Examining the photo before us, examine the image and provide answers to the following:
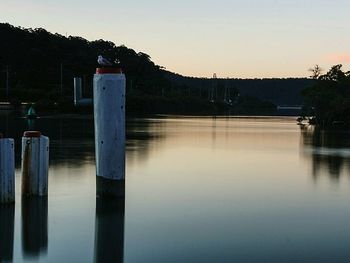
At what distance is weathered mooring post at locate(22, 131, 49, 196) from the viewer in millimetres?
8703

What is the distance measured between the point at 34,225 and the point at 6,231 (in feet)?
1.47

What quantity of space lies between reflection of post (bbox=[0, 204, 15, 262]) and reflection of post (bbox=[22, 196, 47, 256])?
5.4 inches

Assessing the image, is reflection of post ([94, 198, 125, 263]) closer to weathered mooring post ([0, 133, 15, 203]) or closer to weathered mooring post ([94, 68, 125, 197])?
weathered mooring post ([94, 68, 125, 197])

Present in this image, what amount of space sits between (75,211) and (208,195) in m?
2.67

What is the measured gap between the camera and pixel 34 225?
7.24 metres

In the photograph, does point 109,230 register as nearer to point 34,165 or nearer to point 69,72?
point 34,165

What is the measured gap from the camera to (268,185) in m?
11.7

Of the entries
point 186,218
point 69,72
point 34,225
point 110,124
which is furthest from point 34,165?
point 69,72

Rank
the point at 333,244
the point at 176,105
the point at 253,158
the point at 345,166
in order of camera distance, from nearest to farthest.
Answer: the point at 333,244
the point at 345,166
the point at 253,158
the point at 176,105

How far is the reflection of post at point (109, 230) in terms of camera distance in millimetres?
6096

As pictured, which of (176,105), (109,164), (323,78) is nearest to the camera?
(109,164)

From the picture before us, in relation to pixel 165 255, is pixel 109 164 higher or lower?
higher

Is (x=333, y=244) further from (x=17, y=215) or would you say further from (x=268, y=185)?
(x=268, y=185)

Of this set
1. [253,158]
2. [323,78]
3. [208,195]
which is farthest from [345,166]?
[323,78]
